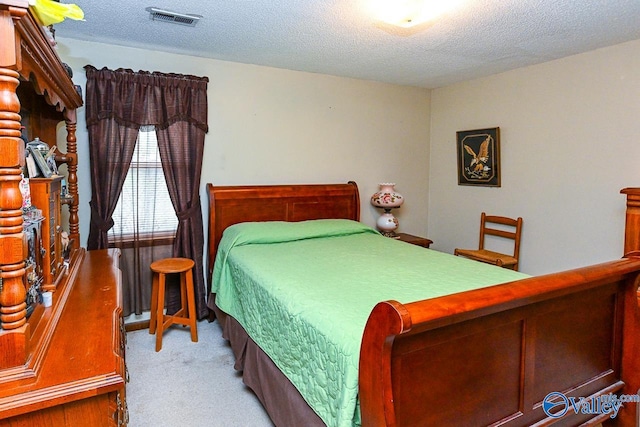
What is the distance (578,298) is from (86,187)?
328 centimetres

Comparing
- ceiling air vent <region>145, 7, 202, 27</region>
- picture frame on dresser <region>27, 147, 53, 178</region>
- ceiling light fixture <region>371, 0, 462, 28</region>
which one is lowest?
picture frame on dresser <region>27, 147, 53, 178</region>

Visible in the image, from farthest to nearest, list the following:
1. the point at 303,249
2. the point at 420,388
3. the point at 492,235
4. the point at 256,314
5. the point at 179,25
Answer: the point at 492,235 < the point at 303,249 < the point at 179,25 < the point at 256,314 < the point at 420,388

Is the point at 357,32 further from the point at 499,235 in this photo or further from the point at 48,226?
the point at 499,235

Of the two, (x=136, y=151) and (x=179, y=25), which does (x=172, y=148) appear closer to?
(x=136, y=151)

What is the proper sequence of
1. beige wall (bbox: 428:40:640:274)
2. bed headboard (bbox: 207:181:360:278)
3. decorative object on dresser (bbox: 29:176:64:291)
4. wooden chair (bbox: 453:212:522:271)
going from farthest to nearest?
wooden chair (bbox: 453:212:522:271) < bed headboard (bbox: 207:181:360:278) < beige wall (bbox: 428:40:640:274) < decorative object on dresser (bbox: 29:176:64:291)

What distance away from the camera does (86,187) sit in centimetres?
305

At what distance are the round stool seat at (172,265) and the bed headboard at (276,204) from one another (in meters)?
0.32

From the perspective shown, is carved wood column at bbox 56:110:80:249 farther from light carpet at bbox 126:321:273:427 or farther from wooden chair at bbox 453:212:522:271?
wooden chair at bbox 453:212:522:271

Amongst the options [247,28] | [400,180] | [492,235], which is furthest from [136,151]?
[492,235]

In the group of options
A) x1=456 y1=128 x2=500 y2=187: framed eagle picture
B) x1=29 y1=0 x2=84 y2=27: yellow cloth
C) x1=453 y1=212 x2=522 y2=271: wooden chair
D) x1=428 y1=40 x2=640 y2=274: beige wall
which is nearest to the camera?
x1=29 y1=0 x2=84 y2=27: yellow cloth

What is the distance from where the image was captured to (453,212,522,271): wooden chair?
355cm

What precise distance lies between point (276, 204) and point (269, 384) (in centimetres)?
187

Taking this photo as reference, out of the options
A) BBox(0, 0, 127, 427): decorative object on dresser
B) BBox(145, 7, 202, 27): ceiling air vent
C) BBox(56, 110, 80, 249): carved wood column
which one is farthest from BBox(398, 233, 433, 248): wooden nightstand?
BBox(0, 0, 127, 427): decorative object on dresser

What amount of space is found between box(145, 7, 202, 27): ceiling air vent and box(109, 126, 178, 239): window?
37.1 inches
